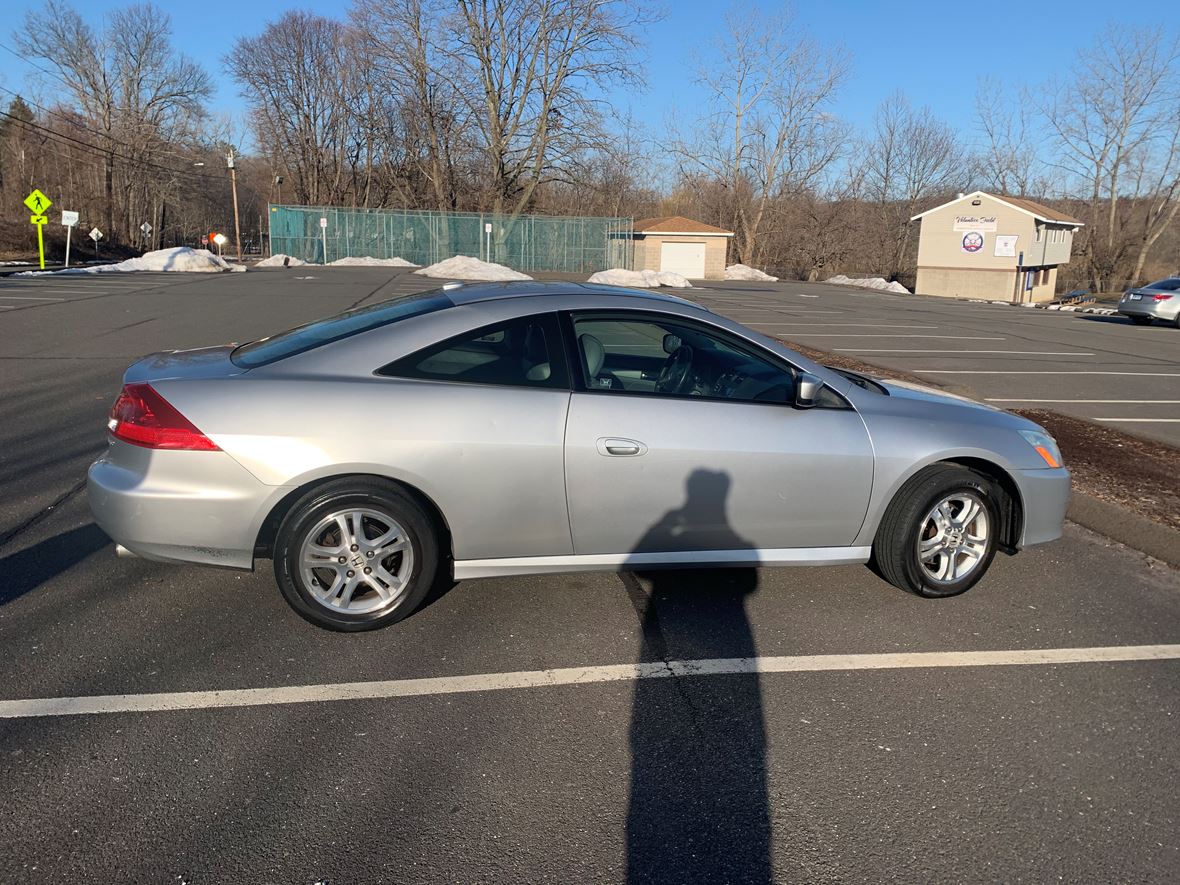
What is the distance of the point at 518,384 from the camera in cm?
398

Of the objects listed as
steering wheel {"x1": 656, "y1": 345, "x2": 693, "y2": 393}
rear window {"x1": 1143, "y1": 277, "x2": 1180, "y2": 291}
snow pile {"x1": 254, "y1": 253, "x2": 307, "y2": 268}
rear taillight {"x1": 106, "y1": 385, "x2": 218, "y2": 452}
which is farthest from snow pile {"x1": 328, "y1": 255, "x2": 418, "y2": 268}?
rear taillight {"x1": 106, "y1": 385, "x2": 218, "y2": 452}

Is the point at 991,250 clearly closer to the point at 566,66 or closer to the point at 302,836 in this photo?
the point at 566,66

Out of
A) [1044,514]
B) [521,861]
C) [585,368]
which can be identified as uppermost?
[585,368]

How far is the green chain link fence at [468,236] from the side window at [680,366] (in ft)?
153

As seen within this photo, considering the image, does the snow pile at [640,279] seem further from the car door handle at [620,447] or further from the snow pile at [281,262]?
the car door handle at [620,447]

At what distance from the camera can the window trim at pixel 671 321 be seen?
13.3 feet

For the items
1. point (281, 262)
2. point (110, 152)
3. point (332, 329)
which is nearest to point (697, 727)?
point (332, 329)

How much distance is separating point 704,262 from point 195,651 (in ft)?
171

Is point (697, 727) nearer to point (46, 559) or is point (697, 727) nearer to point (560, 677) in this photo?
point (560, 677)

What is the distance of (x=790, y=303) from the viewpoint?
100ft

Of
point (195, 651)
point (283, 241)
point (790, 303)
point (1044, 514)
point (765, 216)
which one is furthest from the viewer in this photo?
point (765, 216)

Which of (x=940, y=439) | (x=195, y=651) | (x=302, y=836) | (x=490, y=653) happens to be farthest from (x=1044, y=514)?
(x=195, y=651)

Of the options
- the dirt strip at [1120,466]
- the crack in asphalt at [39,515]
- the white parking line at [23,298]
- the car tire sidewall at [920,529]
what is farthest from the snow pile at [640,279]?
the car tire sidewall at [920,529]

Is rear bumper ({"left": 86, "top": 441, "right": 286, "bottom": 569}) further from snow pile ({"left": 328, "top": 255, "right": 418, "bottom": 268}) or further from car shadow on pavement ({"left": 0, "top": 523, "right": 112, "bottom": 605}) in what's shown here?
snow pile ({"left": 328, "top": 255, "right": 418, "bottom": 268})
